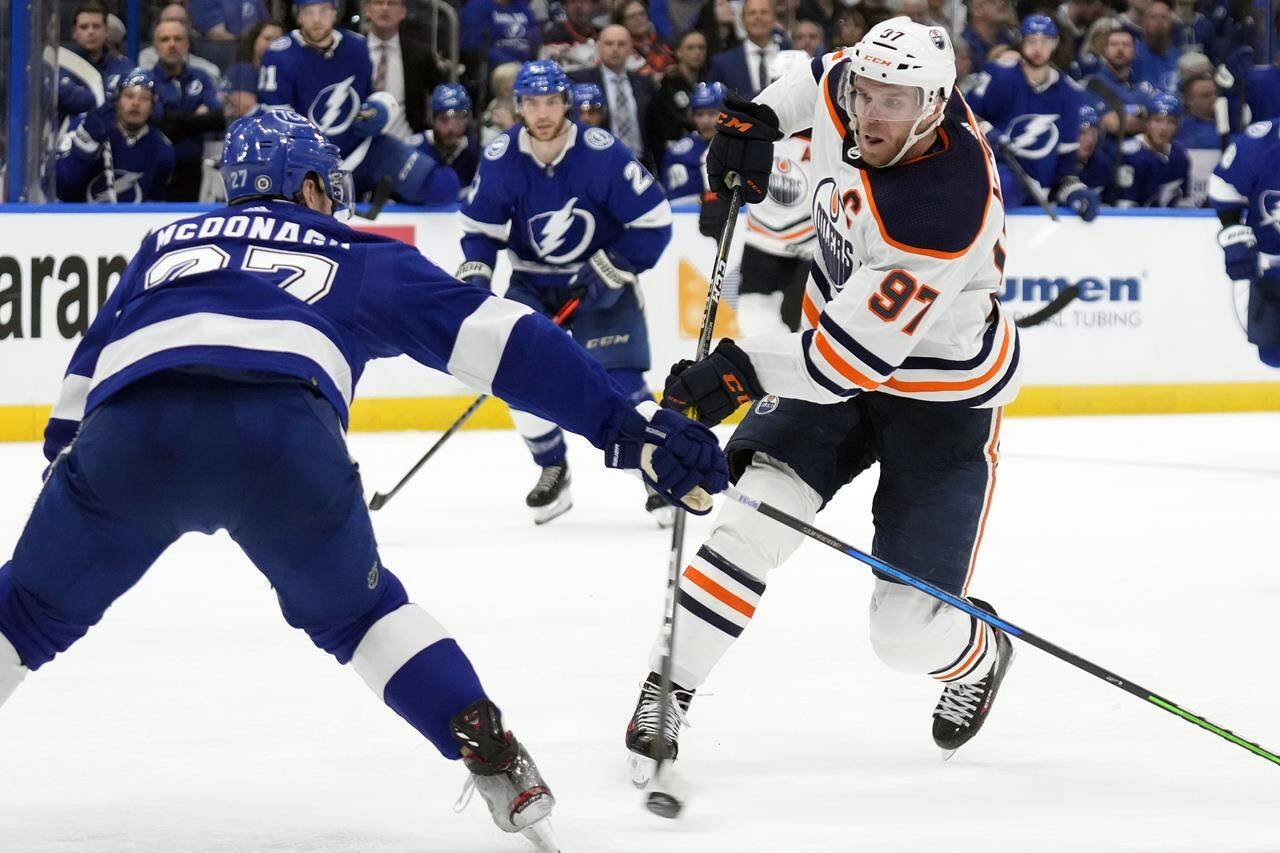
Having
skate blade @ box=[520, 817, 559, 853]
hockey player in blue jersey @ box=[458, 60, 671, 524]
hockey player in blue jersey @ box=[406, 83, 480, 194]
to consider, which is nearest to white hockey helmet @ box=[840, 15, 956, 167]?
skate blade @ box=[520, 817, 559, 853]

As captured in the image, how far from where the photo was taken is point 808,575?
15.1 feet

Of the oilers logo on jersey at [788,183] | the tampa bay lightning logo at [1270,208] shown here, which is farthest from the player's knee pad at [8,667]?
the tampa bay lightning logo at [1270,208]

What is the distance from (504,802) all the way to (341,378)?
0.56 meters

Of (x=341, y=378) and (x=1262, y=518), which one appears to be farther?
(x=1262, y=518)

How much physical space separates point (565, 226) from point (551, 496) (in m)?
0.80

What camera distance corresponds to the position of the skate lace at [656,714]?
2.73 metres

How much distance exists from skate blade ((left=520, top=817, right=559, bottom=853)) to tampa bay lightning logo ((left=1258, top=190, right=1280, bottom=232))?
15.0 ft

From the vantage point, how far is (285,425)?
2.13 m

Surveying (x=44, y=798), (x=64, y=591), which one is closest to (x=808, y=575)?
(x=44, y=798)

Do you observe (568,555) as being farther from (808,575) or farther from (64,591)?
(64,591)

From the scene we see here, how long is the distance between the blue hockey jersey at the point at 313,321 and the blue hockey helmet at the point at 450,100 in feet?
17.4

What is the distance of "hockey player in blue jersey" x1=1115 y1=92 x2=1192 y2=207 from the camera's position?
8984mm

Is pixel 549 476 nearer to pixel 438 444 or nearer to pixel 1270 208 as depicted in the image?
pixel 438 444

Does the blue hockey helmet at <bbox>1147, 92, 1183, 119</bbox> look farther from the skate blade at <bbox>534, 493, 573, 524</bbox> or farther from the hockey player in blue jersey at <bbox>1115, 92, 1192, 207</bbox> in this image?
the skate blade at <bbox>534, 493, 573, 524</bbox>
